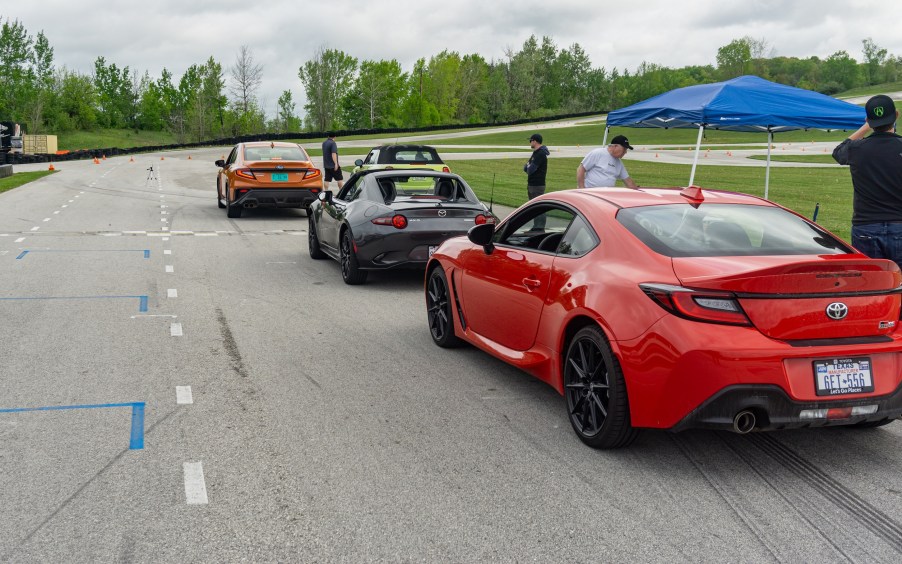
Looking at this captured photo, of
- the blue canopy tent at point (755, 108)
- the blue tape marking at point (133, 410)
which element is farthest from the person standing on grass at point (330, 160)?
the blue tape marking at point (133, 410)

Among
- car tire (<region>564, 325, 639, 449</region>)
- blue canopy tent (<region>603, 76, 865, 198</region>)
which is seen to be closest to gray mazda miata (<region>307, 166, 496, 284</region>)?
blue canopy tent (<region>603, 76, 865, 198</region>)

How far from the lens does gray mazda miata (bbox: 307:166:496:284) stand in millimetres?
10312

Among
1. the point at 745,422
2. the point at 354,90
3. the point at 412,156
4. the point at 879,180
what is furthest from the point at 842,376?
the point at 354,90

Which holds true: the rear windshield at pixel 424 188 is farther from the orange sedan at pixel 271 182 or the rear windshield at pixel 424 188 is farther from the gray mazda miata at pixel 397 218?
the orange sedan at pixel 271 182

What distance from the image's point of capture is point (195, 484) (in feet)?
14.2

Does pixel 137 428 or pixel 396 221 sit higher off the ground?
pixel 396 221

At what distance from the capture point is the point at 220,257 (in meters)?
13.1

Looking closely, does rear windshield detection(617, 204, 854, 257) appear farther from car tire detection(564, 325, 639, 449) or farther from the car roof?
car tire detection(564, 325, 639, 449)

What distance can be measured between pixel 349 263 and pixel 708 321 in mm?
6826

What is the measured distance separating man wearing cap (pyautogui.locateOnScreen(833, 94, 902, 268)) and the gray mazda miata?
449cm

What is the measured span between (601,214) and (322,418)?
2091 millimetres

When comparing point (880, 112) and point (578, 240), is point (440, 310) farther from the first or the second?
point (880, 112)

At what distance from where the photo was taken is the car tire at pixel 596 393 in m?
4.65

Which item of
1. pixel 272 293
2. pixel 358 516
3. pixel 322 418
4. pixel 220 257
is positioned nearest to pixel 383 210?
pixel 272 293
